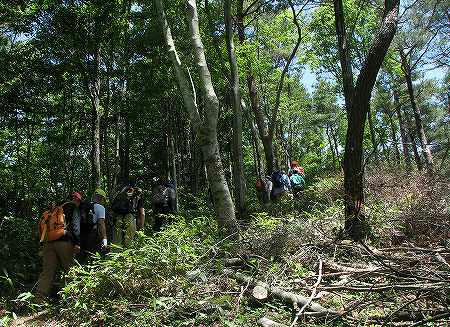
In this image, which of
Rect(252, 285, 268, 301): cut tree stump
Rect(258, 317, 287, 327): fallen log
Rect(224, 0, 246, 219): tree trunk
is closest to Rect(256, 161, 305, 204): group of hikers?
Rect(224, 0, 246, 219): tree trunk

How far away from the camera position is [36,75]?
14.4 m

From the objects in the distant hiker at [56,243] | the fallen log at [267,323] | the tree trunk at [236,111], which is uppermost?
the tree trunk at [236,111]

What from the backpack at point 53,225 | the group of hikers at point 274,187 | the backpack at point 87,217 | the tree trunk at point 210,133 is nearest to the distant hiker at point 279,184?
the group of hikers at point 274,187

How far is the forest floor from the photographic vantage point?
14.4ft

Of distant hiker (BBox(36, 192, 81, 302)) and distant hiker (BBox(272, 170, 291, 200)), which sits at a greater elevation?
distant hiker (BBox(272, 170, 291, 200))

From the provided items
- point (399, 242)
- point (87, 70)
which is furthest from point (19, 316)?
point (87, 70)

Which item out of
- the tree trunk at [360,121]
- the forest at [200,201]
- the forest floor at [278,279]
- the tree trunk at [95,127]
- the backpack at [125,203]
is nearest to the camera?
the forest floor at [278,279]

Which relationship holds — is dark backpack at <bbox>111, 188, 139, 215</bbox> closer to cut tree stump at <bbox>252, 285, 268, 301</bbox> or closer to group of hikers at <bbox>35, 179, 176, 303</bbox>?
group of hikers at <bbox>35, 179, 176, 303</bbox>

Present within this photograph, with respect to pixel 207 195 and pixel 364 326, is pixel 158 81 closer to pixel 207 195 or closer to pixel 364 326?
pixel 207 195

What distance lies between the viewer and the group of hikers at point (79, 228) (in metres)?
7.39

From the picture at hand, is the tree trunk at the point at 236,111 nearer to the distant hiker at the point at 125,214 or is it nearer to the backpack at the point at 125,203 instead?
the distant hiker at the point at 125,214

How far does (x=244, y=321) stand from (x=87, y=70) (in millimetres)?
11623

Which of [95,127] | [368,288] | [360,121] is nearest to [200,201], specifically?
[95,127]

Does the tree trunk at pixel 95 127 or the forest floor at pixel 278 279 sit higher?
the tree trunk at pixel 95 127
